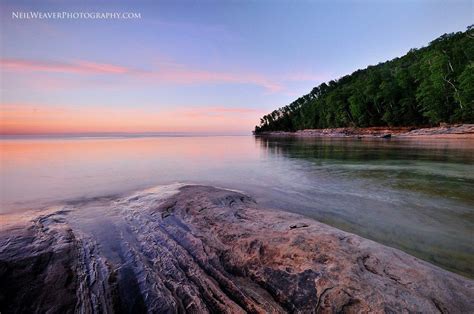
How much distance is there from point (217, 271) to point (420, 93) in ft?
190

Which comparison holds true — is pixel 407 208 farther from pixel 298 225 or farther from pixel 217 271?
pixel 217 271

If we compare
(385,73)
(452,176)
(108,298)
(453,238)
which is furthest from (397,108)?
(108,298)

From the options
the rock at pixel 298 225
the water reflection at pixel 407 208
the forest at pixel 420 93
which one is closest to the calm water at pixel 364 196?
the water reflection at pixel 407 208

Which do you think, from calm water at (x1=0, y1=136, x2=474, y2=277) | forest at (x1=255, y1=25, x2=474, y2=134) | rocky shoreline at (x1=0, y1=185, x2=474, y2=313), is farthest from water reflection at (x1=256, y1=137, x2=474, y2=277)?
forest at (x1=255, y1=25, x2=474, y2=134)

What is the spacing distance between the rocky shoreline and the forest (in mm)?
49258

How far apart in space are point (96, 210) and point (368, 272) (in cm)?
556

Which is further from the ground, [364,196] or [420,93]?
[420,93]

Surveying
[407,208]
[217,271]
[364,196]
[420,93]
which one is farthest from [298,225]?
[420,93]

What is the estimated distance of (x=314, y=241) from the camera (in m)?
3.24

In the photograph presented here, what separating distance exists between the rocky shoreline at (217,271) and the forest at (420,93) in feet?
162

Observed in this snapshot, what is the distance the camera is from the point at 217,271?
9.64 ft

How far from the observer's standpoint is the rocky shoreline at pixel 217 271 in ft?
7.60

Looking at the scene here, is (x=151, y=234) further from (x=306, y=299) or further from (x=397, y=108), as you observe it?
(x=397, y=108)

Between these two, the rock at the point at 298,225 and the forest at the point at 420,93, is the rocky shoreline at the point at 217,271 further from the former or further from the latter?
the forest at the point at 420,93
